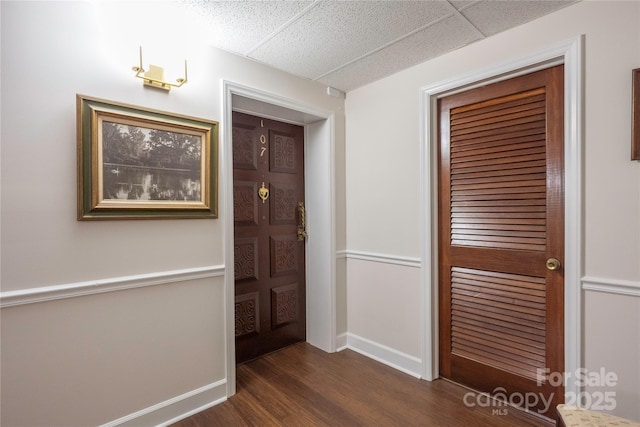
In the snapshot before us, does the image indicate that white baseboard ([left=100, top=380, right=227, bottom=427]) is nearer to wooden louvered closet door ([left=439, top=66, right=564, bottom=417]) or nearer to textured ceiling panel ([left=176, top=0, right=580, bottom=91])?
→ wooden louvered closet door ([left=439, top=66, right=564, bottom=417])

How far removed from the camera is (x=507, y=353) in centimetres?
199

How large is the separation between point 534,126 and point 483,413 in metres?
1.73

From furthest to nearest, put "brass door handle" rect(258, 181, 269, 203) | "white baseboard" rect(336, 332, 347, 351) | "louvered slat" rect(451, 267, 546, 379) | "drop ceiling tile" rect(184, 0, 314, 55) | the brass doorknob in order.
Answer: "white baseboard" rect(336, 332, 347, 351)
"brass door handle" rect(258, 181, 269, 203)
"louvered slat" rect(451, 267, 546, 379)
the brass doorknob
"drop ceiling tile" rect(184, 0, 314, 55)

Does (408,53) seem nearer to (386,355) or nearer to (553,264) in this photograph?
(553,264)

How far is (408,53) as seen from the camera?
217 centimetres

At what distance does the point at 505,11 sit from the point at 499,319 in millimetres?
1795

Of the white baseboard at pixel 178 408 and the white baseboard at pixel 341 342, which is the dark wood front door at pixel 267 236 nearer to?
the white baseboard at pixel 341 342

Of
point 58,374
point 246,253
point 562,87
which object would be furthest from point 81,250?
point 562,87

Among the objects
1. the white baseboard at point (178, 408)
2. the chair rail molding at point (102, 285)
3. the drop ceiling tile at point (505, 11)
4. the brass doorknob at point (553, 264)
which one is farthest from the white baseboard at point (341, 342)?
the drop ceiling tile at point (505, 11)

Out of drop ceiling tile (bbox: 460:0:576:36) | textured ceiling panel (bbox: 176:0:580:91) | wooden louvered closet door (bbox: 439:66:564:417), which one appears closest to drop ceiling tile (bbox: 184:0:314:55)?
textured ceiling panel (bbox: 176:0:580:91)

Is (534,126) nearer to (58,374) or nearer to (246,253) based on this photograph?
(246,253)

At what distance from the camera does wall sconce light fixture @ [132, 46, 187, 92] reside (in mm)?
1730

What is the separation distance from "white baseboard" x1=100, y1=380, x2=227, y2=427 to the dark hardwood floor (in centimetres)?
5

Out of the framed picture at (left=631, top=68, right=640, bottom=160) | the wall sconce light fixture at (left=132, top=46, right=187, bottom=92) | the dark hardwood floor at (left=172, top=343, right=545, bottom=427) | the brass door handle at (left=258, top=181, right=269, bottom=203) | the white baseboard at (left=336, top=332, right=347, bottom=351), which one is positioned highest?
the wall sconce light fixture at (left=132, top=46, right=187, bottom=92)
